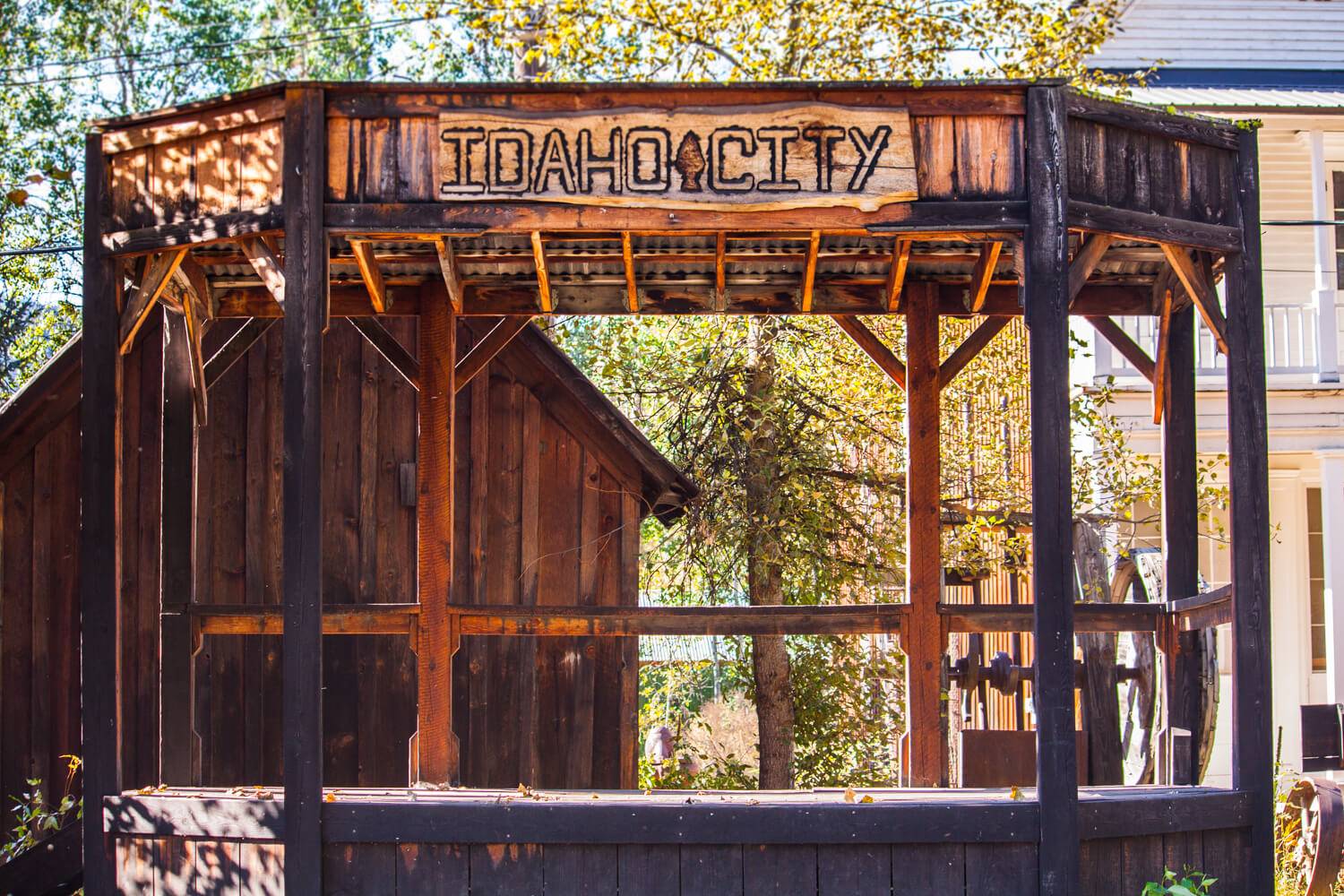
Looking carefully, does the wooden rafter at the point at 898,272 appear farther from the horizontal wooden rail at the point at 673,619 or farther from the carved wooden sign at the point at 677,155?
the horizontal wooden rail at the point at 673,619

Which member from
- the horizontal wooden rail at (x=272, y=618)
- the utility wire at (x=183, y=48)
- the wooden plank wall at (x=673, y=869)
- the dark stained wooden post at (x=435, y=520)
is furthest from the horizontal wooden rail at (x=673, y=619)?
the utility wire at (x=183, y=48)

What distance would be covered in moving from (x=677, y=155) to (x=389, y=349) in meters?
3.17

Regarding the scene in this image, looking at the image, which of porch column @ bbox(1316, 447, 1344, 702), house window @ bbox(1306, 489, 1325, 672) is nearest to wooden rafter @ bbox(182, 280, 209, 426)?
porch column @ bbox(1316, 447, 1344, 702)

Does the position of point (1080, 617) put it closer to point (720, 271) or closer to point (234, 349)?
point (720, 271)

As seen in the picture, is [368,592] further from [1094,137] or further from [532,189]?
[1094,137]

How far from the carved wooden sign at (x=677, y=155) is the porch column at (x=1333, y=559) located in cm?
1043

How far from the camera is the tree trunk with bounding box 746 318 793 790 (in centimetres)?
1279

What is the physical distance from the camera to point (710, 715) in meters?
24.8

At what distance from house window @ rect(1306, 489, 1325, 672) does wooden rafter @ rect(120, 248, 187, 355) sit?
43.2ft

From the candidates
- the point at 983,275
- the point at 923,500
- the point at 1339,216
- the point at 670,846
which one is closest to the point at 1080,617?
the point at 923,500

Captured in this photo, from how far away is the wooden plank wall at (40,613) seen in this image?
33.1ft

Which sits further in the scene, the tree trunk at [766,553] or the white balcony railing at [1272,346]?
the white balcony railing at [1272,346]

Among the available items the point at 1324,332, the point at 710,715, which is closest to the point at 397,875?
the point at 1324,332

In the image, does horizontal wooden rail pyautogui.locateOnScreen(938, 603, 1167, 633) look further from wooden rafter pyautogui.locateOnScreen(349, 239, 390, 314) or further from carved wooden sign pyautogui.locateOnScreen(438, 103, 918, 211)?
wooden rafter pyautogui.locateOnScreen(349, 239, 390, 314)
